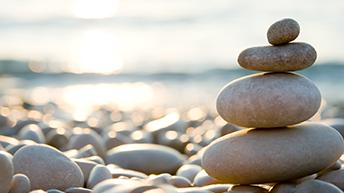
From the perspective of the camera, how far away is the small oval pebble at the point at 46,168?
3875 millimetres

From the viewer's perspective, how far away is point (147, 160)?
5.23 meters

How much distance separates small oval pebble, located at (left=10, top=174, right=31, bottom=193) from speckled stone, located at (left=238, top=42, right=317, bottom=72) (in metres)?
1.18

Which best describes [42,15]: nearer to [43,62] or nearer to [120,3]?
[120,3]

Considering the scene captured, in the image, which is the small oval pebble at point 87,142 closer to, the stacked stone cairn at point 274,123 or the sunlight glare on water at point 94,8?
the stacked stone cairn at point 274,123

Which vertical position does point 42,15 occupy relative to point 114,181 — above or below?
below

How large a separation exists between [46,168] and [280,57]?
1270 mm

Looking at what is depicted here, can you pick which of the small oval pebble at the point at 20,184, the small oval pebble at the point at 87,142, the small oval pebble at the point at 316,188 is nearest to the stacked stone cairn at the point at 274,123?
the small oval pebble at the point at 316,188

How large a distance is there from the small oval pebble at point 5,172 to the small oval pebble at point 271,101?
1054 mm

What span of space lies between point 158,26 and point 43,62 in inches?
181

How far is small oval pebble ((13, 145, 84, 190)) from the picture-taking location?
153 inches

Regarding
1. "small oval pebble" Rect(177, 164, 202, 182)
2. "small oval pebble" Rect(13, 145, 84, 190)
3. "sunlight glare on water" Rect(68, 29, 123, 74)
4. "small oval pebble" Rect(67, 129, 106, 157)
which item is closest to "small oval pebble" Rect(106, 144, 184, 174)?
"small oval pebble" Rect(67, 129, 106, 157)

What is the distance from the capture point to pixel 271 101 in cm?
368

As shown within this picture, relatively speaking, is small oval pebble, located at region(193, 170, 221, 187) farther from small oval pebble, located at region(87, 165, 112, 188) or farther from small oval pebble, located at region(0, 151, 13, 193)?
small oval pebble, located at region(0, 151, 13, 193)

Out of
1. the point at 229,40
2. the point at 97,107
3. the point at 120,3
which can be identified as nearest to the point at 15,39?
the point at 120,3
